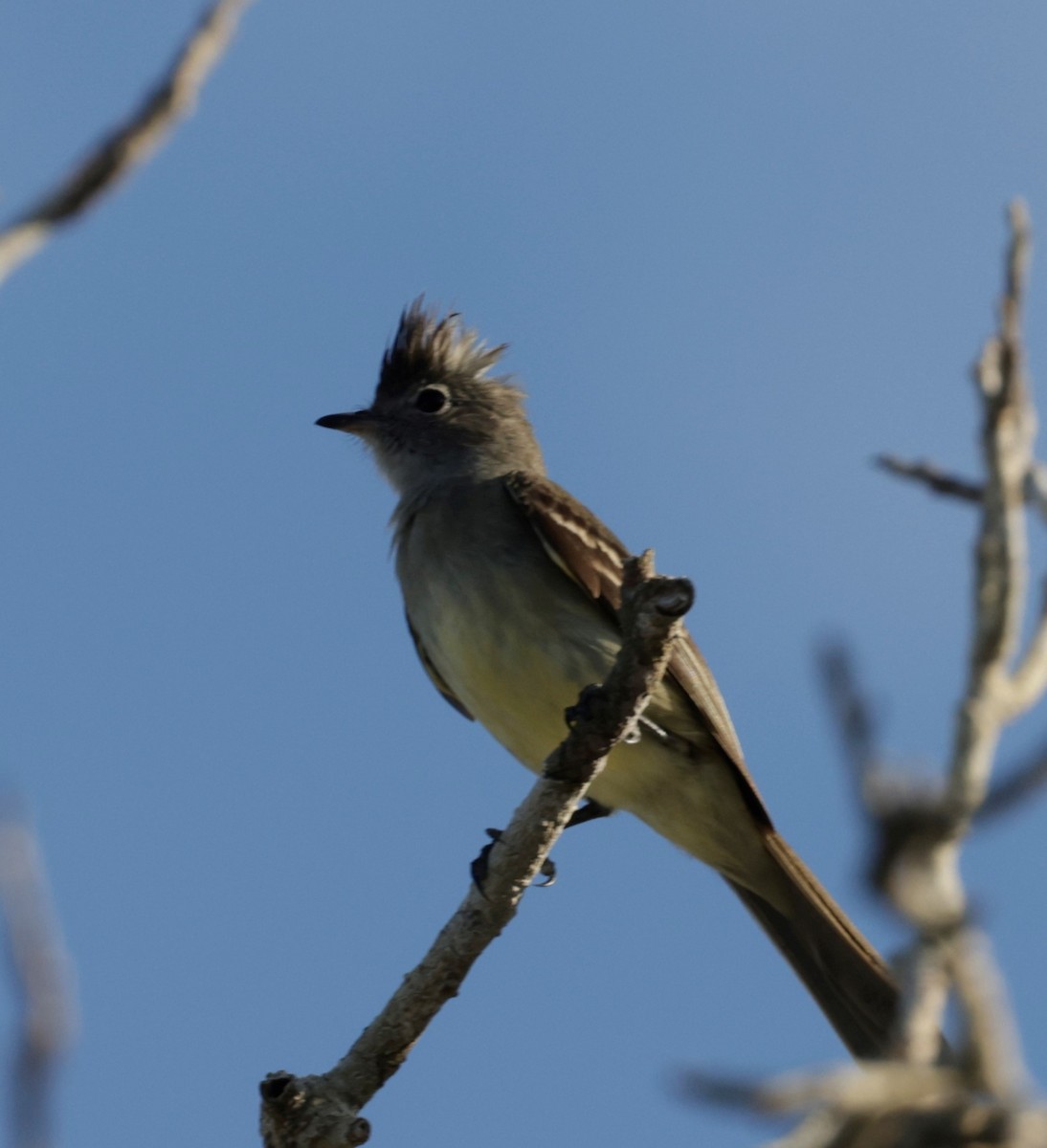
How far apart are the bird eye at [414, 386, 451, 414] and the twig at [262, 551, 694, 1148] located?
501 cm

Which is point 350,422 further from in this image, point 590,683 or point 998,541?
point 998,541

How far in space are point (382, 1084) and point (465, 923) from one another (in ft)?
2.56

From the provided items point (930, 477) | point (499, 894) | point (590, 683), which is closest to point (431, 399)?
point (590, 683)

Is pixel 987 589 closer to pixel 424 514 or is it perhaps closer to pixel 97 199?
pixel 97 199

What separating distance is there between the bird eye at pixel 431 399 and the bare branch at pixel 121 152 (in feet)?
28.8

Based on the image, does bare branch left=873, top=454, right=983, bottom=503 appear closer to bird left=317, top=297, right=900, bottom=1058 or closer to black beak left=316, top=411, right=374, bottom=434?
bird left=317, top=297, right=900, bottom=1058

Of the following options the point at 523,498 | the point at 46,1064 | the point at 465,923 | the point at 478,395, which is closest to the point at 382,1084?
the point at 465,923

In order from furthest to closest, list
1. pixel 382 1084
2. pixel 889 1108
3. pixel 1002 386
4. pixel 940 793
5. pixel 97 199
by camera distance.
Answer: pixel 382 1084 < pixel 1002 386 < pixel 97 199 < pixel 889 1108 < pixel 940 793

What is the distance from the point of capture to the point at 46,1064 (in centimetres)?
236

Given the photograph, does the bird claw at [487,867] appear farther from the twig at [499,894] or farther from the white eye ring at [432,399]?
the white eye ring at [432,399]

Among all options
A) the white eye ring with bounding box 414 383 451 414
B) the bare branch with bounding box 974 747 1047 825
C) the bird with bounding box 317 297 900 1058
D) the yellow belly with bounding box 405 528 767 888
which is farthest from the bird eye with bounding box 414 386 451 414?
the bare branch with bounding box 974 747 1047 825

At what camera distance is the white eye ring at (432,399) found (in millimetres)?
11516

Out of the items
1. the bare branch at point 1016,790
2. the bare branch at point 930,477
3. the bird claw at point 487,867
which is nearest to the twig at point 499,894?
the bird claw at point 487,867

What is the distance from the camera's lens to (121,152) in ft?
8.51
